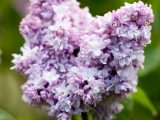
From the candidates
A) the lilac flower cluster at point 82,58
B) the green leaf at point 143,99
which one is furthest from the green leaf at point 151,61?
the lilac flower cluster at point 82,58

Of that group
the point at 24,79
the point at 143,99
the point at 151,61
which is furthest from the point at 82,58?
the point at 24,79

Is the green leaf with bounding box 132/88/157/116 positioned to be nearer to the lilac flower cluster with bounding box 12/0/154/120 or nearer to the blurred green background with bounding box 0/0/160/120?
the blurred green background with bounding box 0/0/160/120

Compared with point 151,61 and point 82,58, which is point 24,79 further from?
point 82,58

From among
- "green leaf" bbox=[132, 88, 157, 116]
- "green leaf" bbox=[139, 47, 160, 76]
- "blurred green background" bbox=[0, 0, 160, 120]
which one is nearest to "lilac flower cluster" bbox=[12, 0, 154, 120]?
"blurred green background" bbox=[0, 0, 160, 120]

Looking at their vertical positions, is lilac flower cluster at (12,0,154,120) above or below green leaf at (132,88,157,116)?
below

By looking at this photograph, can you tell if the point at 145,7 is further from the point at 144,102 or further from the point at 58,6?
the point at 144,102
